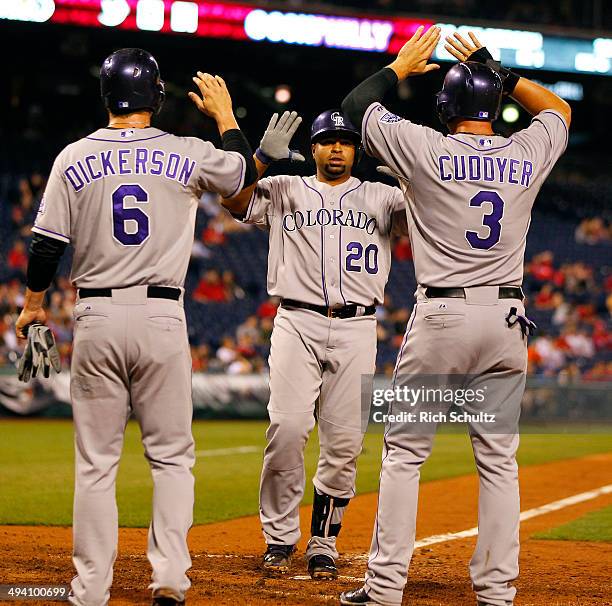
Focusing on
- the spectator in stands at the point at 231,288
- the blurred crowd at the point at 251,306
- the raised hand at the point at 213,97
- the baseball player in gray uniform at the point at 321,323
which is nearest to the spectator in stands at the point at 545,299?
the blurred crowd at the point at 251,306

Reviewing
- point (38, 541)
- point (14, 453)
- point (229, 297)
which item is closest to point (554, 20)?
point (229, 297)

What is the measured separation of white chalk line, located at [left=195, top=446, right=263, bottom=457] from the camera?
440 inches

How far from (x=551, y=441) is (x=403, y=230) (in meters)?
10.2

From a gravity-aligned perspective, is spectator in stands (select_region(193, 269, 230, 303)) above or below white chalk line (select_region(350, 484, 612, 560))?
above

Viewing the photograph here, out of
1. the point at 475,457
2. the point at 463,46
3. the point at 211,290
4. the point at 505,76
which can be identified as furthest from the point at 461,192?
the point at 211,290

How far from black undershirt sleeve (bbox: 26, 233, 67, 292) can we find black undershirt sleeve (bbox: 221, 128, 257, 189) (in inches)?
30.1

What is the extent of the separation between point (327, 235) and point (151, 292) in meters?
1.46

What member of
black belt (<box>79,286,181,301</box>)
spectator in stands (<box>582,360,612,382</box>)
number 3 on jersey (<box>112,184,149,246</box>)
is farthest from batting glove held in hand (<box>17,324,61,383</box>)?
spectator in stands (<box>582,360,612,382</box>)

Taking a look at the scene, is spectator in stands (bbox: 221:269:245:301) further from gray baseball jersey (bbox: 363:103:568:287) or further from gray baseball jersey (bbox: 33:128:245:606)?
gray baseball jersey (bbox: 33:128:245:606)

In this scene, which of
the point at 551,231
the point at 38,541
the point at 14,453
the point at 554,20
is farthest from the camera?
the point at 551,231

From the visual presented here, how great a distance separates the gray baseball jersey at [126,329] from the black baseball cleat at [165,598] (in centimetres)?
2

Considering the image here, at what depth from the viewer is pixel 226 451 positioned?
37.9ft

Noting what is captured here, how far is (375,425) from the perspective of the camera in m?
15.4

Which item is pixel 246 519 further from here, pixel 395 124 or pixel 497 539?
pixel 395 124
